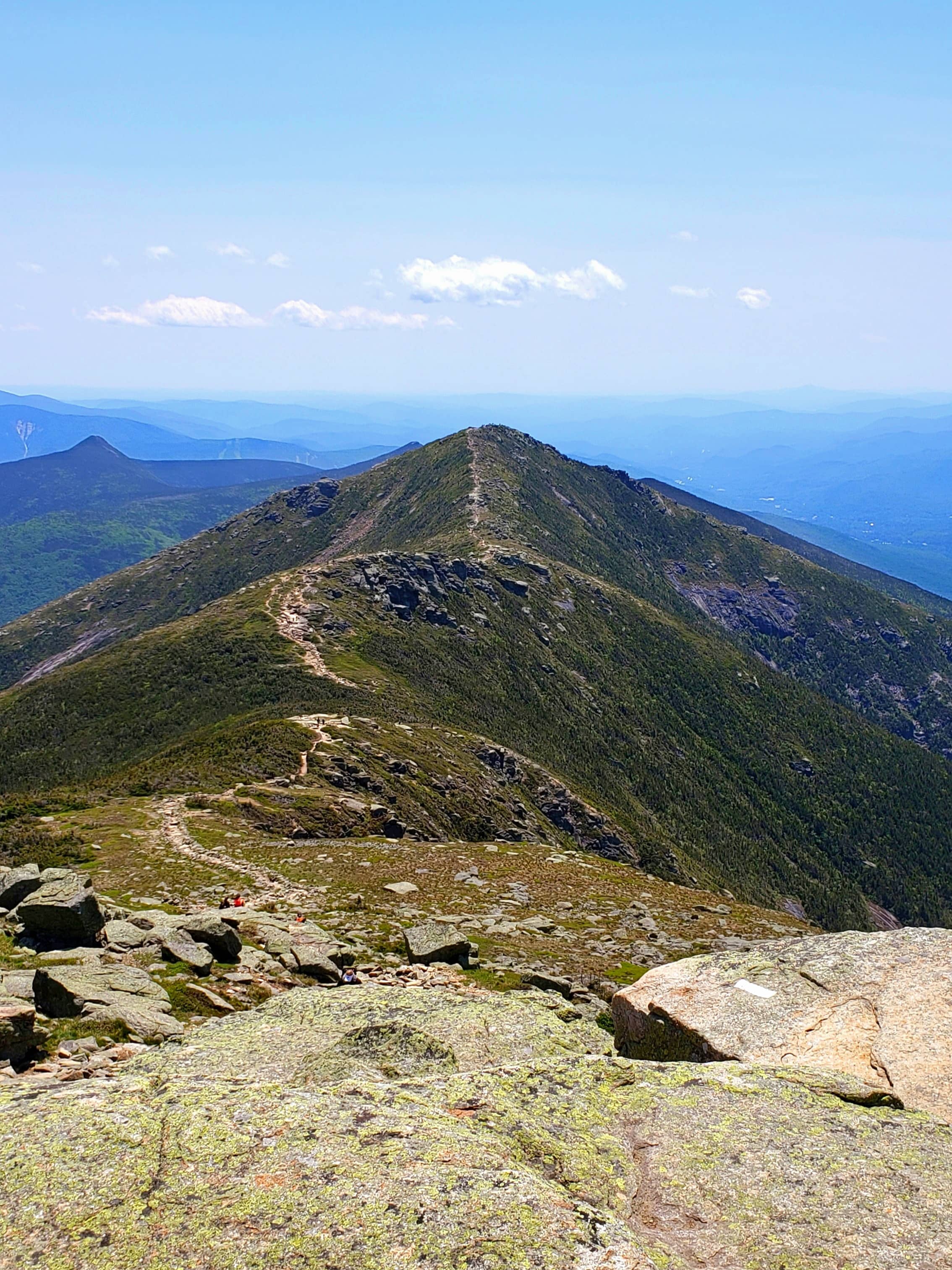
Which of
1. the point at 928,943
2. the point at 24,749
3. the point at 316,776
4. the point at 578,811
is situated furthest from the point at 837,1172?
the point at 24,749

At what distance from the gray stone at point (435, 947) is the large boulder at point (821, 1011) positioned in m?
9.95

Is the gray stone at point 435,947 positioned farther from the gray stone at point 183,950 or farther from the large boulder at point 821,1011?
the large boulder at point 821,1011

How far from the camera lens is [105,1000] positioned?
64.3ft

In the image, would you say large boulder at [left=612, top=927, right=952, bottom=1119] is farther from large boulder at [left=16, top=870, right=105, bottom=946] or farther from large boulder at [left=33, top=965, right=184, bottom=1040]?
large boulder at [left=16, top=870, right=105, bottom=946]

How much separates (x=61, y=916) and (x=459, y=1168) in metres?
19.1

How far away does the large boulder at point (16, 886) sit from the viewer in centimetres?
2783

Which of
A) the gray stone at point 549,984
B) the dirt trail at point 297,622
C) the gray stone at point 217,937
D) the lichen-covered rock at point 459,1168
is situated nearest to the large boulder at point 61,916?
the gray stone at point 217,937

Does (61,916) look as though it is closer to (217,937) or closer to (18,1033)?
(217,937)

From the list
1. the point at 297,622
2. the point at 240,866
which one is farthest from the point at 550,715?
the point at 240,866

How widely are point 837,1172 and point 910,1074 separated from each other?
14.4ft

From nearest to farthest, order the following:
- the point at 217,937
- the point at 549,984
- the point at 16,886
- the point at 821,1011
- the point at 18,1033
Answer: the point at 18,1033 → the point at 821,1011 → the point at 217,937 → the point at 549,984 → the point at 16,886

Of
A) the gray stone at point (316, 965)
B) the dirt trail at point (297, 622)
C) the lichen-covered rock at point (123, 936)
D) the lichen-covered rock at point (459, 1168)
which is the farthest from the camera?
the dirt trail at point (297, 622)

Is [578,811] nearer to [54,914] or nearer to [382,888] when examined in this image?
[382,888]

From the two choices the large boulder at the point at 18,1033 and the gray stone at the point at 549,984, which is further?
the gray stone at the point at 549,984
